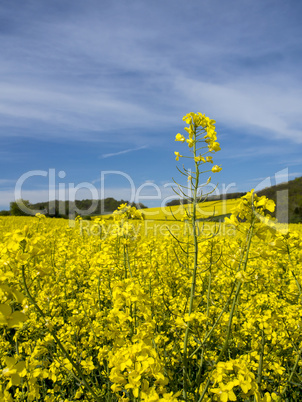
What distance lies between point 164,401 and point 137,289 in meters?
0.61

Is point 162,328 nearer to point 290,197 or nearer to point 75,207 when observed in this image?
point 75,207

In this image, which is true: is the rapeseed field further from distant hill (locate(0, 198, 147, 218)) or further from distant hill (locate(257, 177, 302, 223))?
distant hill (locate(257, 177, 302, 223))

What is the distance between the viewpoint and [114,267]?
274 cm

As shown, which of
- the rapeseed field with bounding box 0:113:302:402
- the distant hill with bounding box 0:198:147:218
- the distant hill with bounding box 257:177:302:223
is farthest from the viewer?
the distant hill with bounding box 257:177:302:223

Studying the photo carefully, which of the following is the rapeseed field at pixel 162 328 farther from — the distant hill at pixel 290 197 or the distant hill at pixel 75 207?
the distant hill at pixel 290 197

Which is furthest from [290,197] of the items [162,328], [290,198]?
[162,328]

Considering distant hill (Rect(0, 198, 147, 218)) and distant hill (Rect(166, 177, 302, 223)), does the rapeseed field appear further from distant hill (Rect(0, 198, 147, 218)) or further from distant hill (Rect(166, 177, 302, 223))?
distant hill (Rect(166, 177, 302, 223))

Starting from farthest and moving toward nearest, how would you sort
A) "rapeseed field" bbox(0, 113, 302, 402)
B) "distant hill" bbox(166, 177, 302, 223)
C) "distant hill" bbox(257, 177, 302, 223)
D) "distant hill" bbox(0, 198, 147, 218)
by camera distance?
"distant hill" bbox(257, 177, 302, 223) < "distant hill" bbox(166, 177, 302, 223) < "distant hill" bbox(0, 198, 147, 218) < "rapeseed field" bbox(0, 113, 302, 402)

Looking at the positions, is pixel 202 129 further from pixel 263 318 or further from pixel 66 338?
pixel 66 338

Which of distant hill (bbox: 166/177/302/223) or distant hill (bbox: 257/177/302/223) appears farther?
distant hill (bbox: 257/177/302/223)

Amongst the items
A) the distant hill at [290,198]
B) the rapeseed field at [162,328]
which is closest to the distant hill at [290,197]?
the distant hill at [290,198]

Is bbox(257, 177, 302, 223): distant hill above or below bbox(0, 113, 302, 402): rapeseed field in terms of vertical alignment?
above

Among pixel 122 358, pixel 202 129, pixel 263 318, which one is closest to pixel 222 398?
pixel 122 358

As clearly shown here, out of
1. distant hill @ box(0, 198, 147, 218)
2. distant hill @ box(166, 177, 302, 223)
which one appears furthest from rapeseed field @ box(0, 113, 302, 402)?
distant hill @ box(166, 177, 302, 223)
